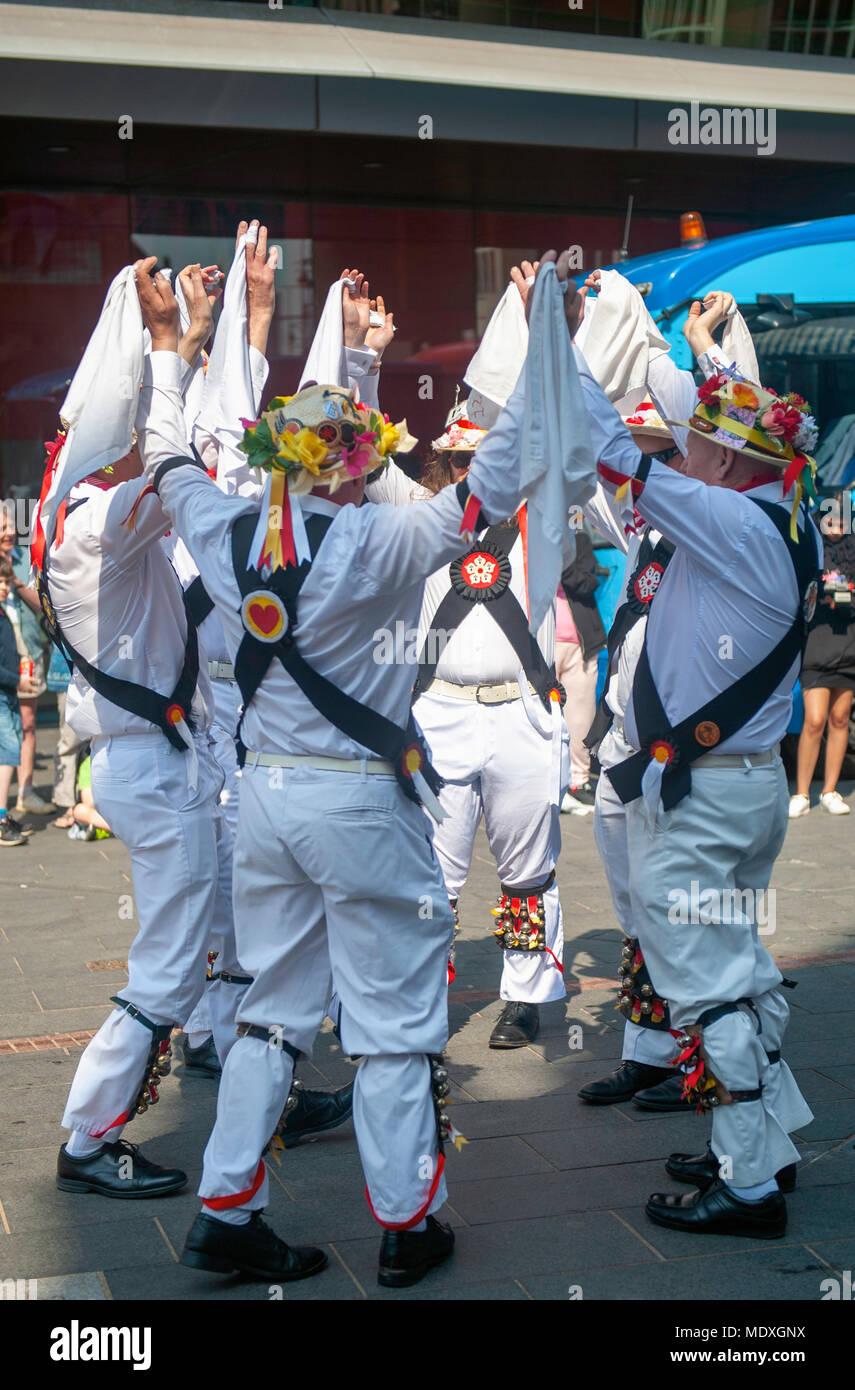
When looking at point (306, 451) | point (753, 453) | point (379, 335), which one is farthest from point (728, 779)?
point (379, 335)

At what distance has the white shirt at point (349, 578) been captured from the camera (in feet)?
11.2

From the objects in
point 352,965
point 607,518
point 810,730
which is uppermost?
point 607,518

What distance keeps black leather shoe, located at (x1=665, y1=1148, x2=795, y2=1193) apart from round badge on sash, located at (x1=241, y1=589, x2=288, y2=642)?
6.05ft

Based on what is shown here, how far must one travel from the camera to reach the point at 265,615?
11.5ft

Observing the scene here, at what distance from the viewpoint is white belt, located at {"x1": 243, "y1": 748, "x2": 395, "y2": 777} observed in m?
3.57

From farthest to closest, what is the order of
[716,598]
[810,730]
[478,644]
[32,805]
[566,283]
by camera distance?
[32,805]
[810,730]
[478,644]
[716,598]
[566,283]

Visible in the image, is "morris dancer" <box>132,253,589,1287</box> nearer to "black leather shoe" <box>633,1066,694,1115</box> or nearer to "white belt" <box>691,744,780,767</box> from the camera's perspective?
"white belt" <box>691,744,780,767</box>

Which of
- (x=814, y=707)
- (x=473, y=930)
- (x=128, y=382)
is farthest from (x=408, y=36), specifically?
(x=128, y=382)

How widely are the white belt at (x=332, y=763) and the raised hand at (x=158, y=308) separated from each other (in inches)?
46.2

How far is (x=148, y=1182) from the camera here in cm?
411

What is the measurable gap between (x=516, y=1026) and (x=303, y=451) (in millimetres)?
2565

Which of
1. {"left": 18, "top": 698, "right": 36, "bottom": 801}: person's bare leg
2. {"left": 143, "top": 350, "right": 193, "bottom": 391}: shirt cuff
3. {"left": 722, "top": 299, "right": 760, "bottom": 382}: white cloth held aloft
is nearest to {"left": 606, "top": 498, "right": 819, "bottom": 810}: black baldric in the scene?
{"left": 722, "top": 299, "right": 760, "bottom": 382}: white cloth held aloft

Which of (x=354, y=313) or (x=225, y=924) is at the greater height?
(x=354, y=313)

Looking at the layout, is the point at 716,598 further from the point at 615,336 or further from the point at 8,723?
the point at 8,723
